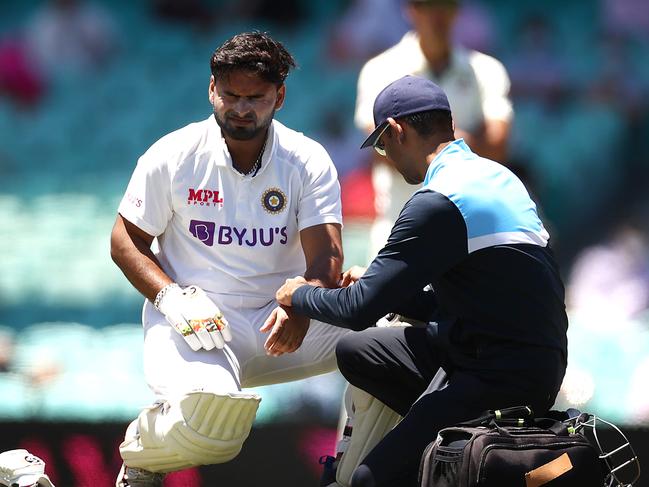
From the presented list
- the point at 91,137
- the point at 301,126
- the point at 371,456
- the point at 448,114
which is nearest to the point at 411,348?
the point at 371,456

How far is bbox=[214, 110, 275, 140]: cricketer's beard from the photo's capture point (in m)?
4.09

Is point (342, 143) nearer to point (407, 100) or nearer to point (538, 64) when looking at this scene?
point (538, 64)

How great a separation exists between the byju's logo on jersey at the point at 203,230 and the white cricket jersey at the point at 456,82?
0.92 metres

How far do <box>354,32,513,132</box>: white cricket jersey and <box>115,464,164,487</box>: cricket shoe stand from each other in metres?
1.50

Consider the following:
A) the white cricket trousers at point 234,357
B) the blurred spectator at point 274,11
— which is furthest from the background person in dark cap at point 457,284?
the blurred spectator at point 274,11

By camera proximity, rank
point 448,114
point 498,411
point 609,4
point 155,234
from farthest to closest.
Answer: point 609,4, point 155,234, point 448,114, point 498,411

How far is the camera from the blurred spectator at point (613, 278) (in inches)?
211

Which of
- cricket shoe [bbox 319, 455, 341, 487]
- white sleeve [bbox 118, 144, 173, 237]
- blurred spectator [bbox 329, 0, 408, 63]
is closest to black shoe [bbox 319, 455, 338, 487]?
cricket shoe [bbox 319, 455, 341, 487]

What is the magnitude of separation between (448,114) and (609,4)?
6.53 ft

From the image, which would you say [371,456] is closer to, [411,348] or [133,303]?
[411,348]

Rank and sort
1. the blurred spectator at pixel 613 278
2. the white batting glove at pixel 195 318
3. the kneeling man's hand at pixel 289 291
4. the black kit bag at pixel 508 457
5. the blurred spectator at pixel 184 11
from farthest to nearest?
the blurred spectator at pixel 184 11
the blurred spectator at pixel 613 278
the white batting glove at pixel 195 318
the kneeling man's hand at pixel 289 291
the black kit bag at pixel 508 457

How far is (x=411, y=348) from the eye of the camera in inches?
151

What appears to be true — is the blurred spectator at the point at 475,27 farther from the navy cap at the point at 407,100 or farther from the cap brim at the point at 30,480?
the cap brim at the point at 30,480

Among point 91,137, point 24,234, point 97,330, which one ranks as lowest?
point 97,330
